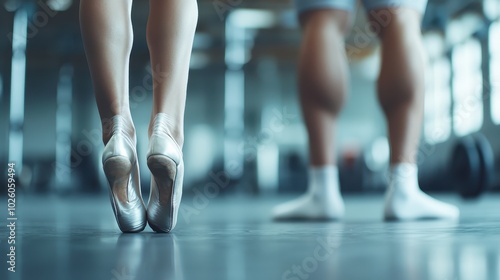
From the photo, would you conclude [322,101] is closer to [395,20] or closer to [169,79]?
[395,20]

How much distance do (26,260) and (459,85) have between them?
8604mm

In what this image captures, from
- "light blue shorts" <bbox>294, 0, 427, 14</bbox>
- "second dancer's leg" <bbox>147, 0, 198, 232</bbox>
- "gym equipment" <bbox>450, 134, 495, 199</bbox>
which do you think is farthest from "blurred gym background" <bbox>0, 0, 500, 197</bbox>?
"second dancer's leg" <bbox>147, 0, 198, 232</bbox>

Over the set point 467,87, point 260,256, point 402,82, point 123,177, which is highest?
point 467,87

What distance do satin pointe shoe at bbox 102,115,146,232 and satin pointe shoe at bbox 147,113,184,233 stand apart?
26 mm

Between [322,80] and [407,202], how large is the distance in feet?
1.17

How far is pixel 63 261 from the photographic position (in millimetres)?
646

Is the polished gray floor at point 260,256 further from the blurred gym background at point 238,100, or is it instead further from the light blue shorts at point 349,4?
the blurred gym background at point 238,100

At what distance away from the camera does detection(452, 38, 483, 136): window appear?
790 centimetres

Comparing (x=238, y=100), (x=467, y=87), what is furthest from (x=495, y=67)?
(x=238, y=100)

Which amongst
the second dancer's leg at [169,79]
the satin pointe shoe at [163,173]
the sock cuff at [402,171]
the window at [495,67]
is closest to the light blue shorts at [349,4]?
the sock cuff at [402,171]

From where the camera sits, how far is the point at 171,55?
982mm

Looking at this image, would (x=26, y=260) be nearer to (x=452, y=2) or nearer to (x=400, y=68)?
(x=400, y=68)

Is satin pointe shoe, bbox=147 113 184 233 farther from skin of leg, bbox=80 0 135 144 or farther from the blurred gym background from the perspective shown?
the blurred gym background

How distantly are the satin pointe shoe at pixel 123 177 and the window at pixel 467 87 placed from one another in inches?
291
